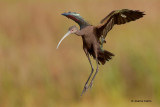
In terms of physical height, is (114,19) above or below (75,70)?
above

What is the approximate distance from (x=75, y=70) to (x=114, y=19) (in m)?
5.71

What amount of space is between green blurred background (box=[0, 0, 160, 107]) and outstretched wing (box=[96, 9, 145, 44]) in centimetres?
492

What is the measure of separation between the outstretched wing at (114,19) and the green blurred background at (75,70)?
4917 millimetres

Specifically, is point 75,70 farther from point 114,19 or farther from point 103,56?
point 114,19

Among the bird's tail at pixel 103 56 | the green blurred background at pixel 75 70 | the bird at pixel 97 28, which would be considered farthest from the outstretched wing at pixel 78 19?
the green blurred background at pixel 75 70

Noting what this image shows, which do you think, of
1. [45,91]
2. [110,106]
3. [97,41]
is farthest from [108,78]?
[97,41]

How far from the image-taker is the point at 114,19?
3.17 m

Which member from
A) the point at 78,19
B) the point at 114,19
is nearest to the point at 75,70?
the point at 114,19

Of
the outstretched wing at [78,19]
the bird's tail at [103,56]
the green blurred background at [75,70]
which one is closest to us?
the outstretched wing at [78,19]

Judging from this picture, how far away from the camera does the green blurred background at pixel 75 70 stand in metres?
8.46

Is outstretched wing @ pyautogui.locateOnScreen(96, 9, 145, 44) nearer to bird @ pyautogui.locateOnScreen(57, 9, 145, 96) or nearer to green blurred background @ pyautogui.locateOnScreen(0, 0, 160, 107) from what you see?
bird @ pyautogui.locateOnScreen(57, 9, 145, 96)

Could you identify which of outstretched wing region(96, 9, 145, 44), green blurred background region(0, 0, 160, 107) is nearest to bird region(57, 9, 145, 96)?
outstretched wing region(96, 9, 145, 44)

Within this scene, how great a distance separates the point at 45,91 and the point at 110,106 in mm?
1082

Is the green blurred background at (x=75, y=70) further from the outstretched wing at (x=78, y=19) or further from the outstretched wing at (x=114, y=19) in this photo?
the outstretched wing at (x=78, y=19)
